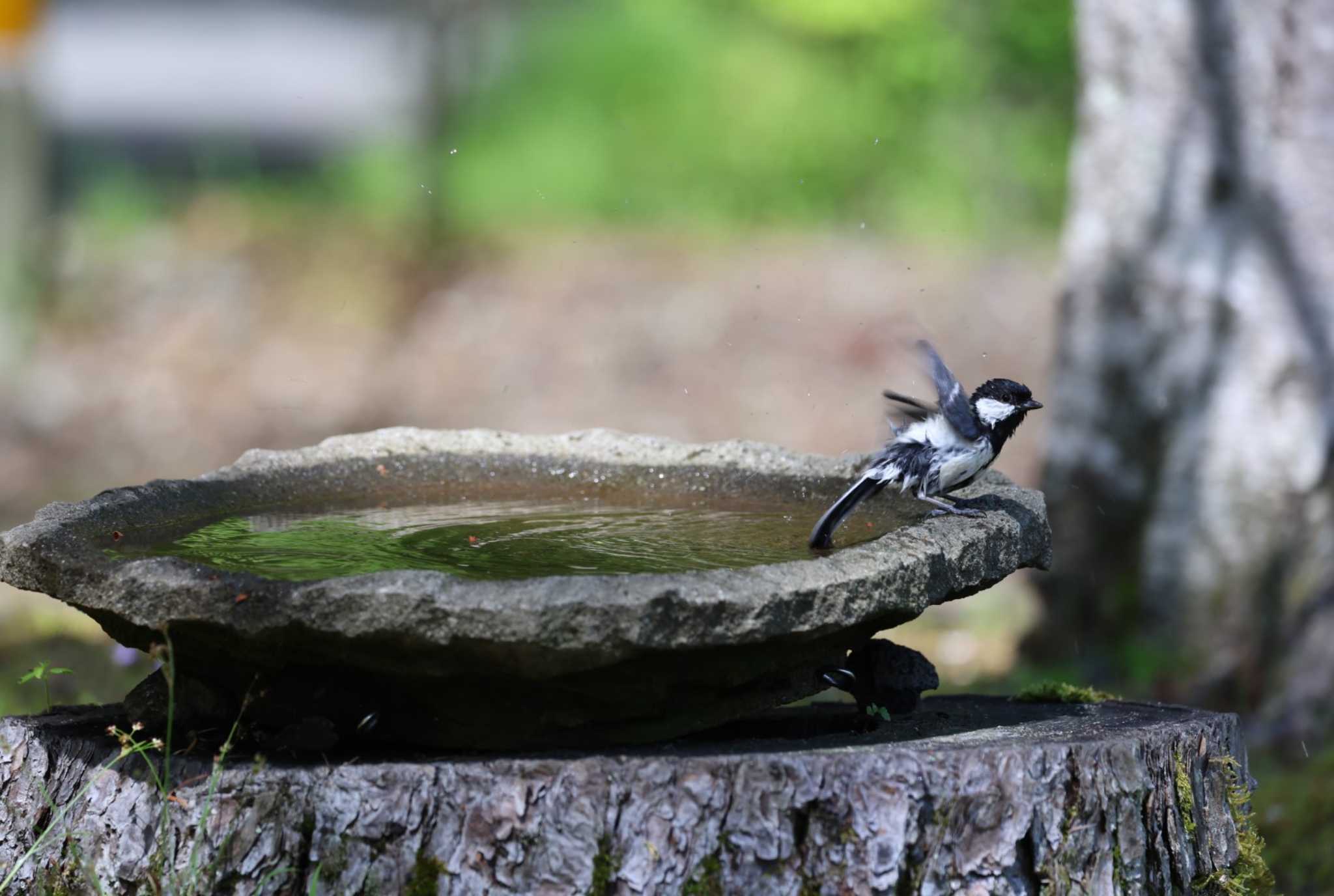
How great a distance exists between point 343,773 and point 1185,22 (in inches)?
189

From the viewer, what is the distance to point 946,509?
11.0 ft

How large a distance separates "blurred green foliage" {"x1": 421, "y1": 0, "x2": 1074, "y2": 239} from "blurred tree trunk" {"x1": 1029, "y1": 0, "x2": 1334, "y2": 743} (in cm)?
445

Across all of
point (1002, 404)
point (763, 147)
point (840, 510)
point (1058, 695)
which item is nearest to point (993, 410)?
point (1002, 404)

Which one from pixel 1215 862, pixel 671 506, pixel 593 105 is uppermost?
pixel 593 105

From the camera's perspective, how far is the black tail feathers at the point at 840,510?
10.5 feet

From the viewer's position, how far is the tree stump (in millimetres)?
2625

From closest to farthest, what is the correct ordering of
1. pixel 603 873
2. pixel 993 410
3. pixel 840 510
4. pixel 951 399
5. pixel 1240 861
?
1. pixel 603 873
2. pixel 1240 861
3. pixel 840 510
4. pixel 951 399
5. pixel 993 410

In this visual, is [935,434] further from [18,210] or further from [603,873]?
[18,210]

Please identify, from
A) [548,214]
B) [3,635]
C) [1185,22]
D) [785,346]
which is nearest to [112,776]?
[3,635]

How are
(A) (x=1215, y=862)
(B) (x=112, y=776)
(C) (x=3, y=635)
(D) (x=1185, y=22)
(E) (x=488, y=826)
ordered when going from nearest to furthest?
(E) (x=488, y=826) → (B) (x=112, y=776) → (A) (x=1215, y=862) → (D) (x=1185, y=22) → (C) (x=3, y=635)

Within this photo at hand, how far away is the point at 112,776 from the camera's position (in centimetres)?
283

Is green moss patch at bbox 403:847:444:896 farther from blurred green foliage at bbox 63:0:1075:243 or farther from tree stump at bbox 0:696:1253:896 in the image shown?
blurred green foliage at bbox 63:0:1075:243

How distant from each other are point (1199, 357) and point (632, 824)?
4.17m

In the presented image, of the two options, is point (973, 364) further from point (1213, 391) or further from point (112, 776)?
point (112, 776)
